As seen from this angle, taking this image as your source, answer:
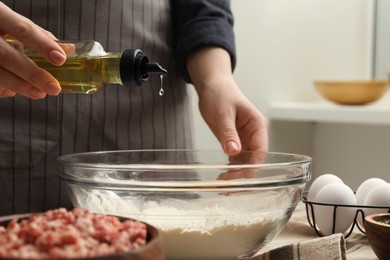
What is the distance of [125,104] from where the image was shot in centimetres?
120

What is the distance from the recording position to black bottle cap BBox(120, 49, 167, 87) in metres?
0.74

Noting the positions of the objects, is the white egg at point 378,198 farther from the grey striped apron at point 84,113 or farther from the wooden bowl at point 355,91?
the wooden bowl at point 355,91

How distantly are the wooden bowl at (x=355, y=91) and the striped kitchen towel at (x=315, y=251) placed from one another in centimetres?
177

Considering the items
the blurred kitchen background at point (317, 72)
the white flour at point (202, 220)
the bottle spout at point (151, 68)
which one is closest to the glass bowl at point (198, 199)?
the white flour at point (202, 220)

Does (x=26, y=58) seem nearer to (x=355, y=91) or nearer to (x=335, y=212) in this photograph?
(x=335, y=212)

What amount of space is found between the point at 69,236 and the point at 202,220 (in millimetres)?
253

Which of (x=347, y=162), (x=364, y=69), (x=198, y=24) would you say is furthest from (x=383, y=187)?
(x=364, y=69)

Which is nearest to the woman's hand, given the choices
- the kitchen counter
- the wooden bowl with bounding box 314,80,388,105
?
the kitchen counter

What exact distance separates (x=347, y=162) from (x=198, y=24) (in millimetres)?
1575

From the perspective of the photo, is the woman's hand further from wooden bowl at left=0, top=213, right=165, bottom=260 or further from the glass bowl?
wooden bowl at left=0, top=213, right=165, bottom=260

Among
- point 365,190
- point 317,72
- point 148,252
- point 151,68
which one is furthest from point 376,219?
point 317,72

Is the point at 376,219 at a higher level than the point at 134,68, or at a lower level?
lower

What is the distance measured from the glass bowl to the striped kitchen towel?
2 cm

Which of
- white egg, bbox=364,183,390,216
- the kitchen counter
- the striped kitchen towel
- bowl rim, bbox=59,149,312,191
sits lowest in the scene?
the kitchen counter
